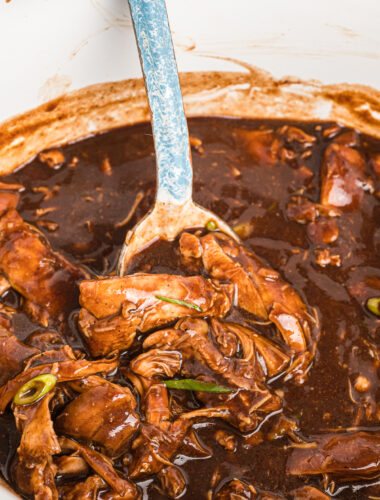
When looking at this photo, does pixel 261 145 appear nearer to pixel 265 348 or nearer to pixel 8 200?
pixel 265 348

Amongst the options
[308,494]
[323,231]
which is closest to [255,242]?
[323,231]

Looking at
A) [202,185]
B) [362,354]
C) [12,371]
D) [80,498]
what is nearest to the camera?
[80,498]

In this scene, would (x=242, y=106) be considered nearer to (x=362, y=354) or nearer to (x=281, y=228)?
(x=281, y=228)

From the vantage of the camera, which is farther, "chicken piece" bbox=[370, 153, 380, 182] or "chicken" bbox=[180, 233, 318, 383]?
"chicken piece" bbox=[370, 153, 380, 182]

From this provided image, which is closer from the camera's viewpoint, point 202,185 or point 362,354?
point 362,354

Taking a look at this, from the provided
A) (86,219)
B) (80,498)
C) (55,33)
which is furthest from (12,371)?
(55,33)

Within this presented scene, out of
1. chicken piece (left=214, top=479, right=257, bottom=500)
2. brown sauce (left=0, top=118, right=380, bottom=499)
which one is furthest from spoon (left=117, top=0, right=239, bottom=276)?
chicken piece (left=214, top=479, right=257, bottom=500)

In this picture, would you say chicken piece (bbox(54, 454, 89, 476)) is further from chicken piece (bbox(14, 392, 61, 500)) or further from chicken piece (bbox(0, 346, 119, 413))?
chicken piece (bbox(0, 346, 119, 413))
